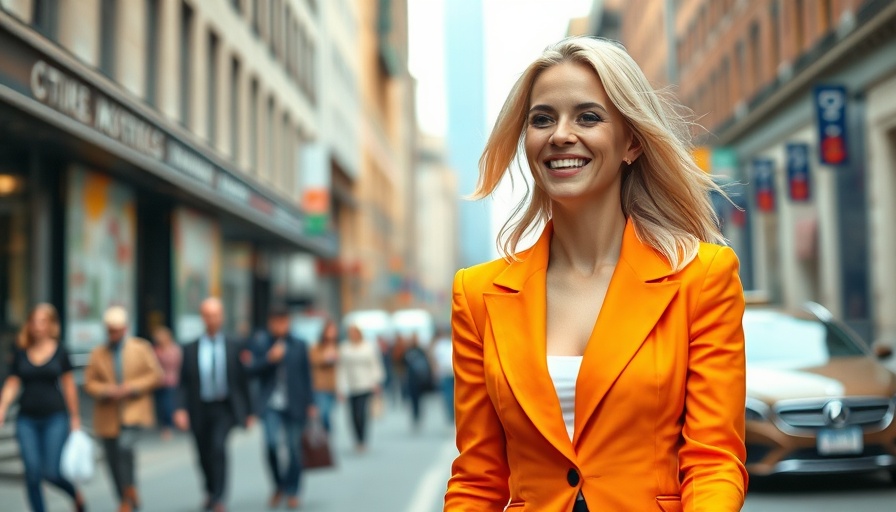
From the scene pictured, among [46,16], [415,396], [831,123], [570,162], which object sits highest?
[46,16]

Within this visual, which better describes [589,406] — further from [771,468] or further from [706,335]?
[771,468]

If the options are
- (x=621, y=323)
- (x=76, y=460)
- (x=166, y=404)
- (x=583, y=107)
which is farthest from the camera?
(x=166, y=404)

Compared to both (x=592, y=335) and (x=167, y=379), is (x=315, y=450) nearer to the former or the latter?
(x=167, y=379)

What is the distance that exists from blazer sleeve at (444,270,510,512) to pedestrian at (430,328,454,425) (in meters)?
18.1

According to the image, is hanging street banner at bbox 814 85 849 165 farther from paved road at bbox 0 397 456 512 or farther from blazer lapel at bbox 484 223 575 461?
blazer lapel at bbox 484 223 575 461

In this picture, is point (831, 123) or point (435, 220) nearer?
point (831, 123)

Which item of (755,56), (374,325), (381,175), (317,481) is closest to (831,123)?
(755,56)

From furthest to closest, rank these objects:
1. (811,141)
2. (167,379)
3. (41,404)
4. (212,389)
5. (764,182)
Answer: (764,182) < (811,141) < (167,379) < (212,389) < (41,404)

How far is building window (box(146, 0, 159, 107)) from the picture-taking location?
22078 mm

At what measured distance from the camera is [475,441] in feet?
8.77

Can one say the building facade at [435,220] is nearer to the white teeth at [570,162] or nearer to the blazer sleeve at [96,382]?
the blazer sleeve at [96,382]

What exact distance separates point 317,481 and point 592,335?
12.5 meters

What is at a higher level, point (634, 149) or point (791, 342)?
point (634, 149)

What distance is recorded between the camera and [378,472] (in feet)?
49.1
